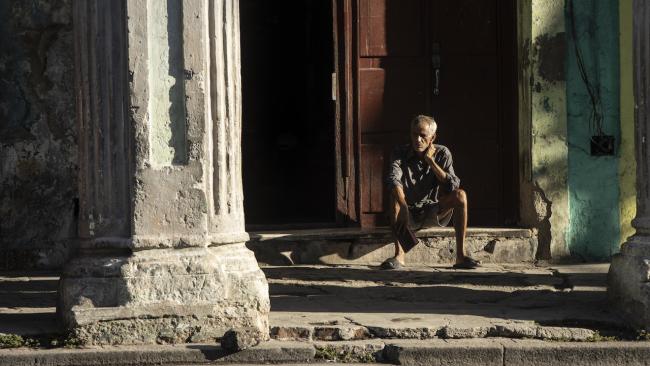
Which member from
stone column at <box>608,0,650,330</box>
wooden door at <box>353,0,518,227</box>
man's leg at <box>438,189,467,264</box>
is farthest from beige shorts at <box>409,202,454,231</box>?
stone column at <box>608,0,650,330</box>

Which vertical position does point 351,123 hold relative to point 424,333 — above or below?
above

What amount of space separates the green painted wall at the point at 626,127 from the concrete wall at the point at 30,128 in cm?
419

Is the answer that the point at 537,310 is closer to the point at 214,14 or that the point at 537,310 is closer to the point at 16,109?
the point at 214,14

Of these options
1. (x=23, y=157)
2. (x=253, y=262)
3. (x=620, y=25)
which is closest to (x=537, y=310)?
(x=253, y=262)

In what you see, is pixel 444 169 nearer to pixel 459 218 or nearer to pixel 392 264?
pixel 459 218

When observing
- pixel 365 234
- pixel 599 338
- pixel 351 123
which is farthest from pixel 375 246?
pixel 599 338

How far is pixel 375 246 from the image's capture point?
870cm

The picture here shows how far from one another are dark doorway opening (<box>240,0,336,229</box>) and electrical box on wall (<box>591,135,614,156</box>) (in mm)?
2562

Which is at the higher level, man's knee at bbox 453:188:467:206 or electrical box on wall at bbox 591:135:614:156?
electrical box on wall at bbox 591:135:614:156

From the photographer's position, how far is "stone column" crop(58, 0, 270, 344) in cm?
597

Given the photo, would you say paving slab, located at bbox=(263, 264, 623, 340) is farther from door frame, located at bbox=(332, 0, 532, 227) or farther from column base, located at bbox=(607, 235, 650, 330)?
door frame, located at bbox=(332, 0, 532, 227)

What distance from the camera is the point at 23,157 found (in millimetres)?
8469

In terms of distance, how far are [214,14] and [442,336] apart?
83.4 inches

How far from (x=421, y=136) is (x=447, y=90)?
0.82 m
